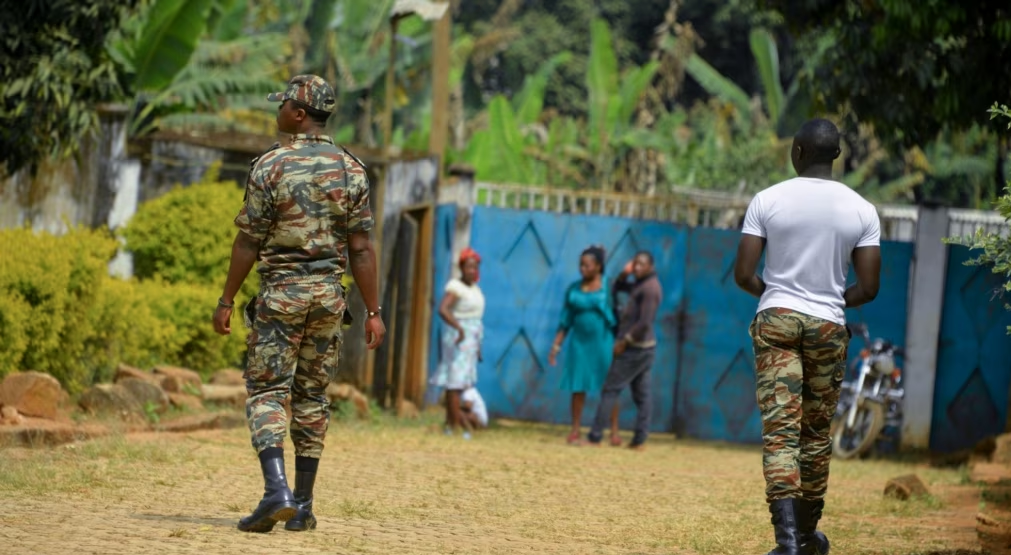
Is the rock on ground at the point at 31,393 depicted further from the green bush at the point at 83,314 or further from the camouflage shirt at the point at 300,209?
the camouflage shirt at the point at 300,209

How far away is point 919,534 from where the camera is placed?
7.91m

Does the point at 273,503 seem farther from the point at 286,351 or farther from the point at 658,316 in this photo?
the point at 658,316

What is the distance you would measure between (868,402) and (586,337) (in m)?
2.61

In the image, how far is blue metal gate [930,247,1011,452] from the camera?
13516 mm

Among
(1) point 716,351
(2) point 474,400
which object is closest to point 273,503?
(2) point 474,400

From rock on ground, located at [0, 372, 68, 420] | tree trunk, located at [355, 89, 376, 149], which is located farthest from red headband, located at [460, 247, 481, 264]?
tree trunk, located at [355, 89, 376, 149]

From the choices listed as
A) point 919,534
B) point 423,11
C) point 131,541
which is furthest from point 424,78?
point 131,541

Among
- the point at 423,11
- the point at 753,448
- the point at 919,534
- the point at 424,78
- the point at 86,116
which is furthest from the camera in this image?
the point at 424,78

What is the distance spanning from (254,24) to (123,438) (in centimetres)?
1968

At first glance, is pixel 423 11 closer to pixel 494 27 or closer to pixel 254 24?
pixel 254 24

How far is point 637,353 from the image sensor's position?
12.7 meters

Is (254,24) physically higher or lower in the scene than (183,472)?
higher

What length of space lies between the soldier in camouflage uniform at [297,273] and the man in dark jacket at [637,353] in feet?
21.0

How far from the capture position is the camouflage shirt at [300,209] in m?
6.29
